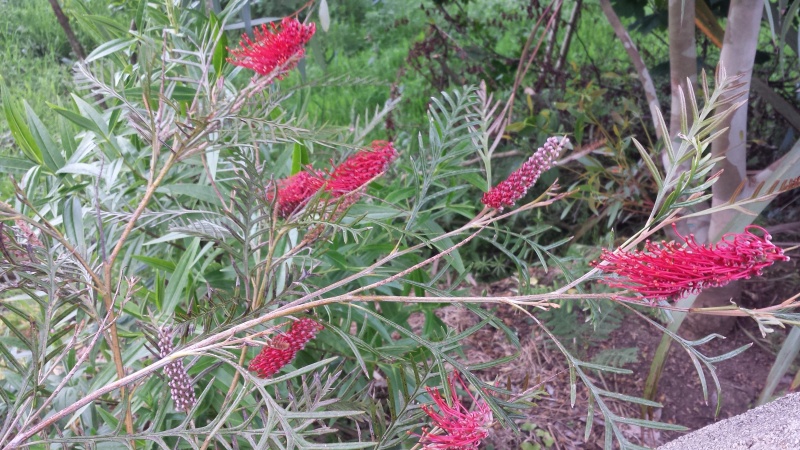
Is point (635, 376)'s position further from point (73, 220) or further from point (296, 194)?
point (73, 220)

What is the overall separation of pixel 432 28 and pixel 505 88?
315 mm

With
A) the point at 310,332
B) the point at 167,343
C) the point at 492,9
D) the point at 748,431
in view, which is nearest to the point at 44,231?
the point at 167,343

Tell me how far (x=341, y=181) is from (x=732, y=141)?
1.00 metres

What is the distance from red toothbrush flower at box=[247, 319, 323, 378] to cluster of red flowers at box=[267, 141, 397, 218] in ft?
0.52

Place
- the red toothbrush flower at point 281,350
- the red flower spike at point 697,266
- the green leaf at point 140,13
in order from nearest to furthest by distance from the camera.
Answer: the red flower spike at point 697,266 → the red toothbrush flower at point 281,350 → the green leaf at point 140,13

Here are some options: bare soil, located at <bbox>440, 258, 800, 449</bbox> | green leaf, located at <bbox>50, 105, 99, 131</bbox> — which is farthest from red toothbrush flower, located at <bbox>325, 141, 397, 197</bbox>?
bare soil, located at <bbox>440, 258, 800, 449</bbox>

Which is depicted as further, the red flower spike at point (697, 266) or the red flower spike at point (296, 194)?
the red flower spike at point (296, 194)

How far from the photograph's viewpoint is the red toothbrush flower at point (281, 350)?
653 millimetres

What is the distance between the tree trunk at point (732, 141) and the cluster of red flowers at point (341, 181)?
0.70 metres

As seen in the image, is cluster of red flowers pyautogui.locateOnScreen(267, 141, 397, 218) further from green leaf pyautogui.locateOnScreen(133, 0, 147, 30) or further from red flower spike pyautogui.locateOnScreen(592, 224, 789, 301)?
green leaf pyautogui.locateOnScreen(133, 0, 147, 30)

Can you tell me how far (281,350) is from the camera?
65 centimetres

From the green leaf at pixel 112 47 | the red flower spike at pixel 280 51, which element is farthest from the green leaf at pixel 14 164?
the red flower spike at pixel 280 51

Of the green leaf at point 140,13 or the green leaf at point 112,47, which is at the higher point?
the green leaf at point 140,13

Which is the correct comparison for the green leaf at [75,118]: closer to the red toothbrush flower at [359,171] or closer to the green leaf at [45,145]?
the green leaf at [45,145]
